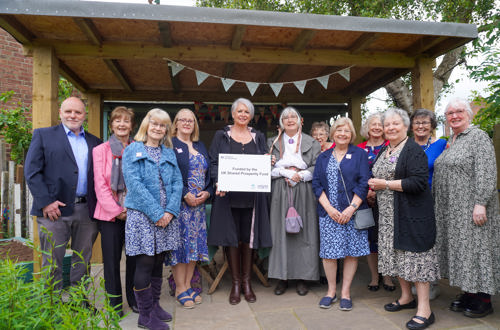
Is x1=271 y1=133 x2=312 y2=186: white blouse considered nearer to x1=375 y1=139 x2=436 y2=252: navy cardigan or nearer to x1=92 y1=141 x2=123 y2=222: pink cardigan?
x1=375 y1=139 x2=436 y2=252: navy cardigan

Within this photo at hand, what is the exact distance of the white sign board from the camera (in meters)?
3.29

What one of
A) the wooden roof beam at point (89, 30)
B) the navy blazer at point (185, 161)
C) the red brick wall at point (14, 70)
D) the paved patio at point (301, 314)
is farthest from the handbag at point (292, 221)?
the red brick wall at point (14, 70)

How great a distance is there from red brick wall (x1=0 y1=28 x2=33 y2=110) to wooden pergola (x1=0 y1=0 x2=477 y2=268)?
4.35 m

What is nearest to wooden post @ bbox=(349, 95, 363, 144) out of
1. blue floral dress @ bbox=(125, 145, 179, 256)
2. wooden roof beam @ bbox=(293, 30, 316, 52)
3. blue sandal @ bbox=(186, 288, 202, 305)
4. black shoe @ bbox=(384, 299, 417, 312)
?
wooden roof beam @ bbox=(293, 30, 316, 52)

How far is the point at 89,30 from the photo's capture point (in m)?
3.54

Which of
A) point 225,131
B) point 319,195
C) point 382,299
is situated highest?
point 225,131

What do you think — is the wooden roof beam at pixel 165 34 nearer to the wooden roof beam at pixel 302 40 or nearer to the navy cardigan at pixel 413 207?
the wooden roof beam at pixel 302 40

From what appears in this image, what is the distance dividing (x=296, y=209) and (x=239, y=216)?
0.62m

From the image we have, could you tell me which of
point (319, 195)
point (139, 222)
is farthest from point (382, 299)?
point (139, 222)

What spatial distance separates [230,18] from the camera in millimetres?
3406

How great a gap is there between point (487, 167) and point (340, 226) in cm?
133

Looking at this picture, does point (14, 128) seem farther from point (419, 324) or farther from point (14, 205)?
point (419, 324)

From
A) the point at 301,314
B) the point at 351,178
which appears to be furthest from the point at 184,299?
the point at 351,178

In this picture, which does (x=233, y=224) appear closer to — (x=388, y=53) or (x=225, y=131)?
(x=225, y=131)
